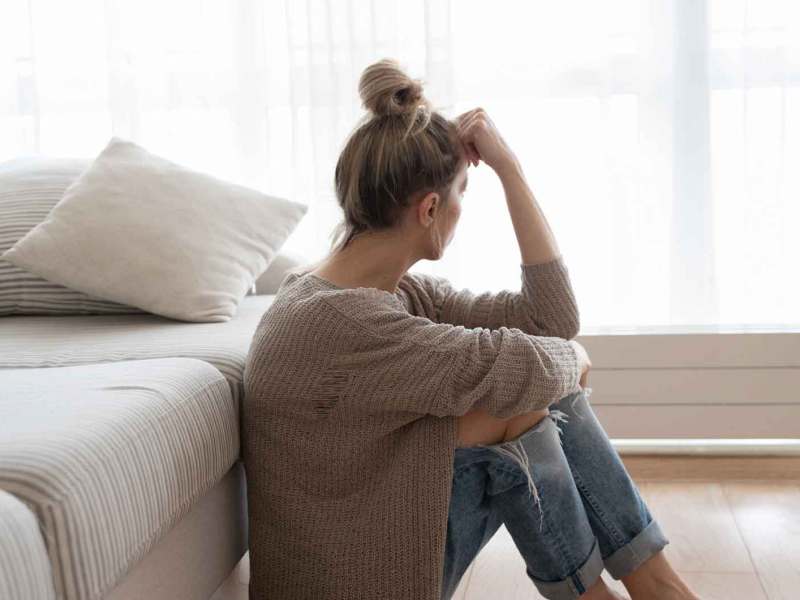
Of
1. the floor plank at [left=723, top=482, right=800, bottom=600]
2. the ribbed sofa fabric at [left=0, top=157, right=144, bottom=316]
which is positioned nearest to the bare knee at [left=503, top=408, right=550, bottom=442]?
the floor plank at [left=723, top=482, right=800, bottom=600]

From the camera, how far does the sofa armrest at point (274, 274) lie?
2475 mm

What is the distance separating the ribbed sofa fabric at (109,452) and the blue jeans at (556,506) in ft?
1.21

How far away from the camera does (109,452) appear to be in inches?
49.1

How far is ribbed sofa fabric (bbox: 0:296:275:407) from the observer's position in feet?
5.82

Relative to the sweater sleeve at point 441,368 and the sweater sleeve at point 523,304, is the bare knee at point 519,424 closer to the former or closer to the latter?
the sweater sleeve at point 441,368

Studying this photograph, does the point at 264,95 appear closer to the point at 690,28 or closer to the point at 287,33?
the point at 287,33

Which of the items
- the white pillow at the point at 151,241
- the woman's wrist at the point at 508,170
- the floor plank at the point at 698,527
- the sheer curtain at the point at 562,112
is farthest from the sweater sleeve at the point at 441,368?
the sheer curtain at the point at 562,112

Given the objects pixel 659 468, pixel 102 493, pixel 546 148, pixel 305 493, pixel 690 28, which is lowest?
pixel 659 468

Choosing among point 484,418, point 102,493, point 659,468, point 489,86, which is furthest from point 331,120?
point 102,493

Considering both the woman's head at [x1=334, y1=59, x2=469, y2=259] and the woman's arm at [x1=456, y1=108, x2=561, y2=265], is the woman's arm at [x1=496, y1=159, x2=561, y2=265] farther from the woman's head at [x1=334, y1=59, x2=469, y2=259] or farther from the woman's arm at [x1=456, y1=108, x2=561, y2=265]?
the woman's head at [x1=334, y1=59, x2=469, y2=259]

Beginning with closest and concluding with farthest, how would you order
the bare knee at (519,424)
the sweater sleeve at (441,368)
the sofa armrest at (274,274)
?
the sweater sleeve at (441,368) → the bare knee at (519,424) → the sofa armrest at (274,274)

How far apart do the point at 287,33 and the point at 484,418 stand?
1593 millimetres

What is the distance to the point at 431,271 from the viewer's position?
9.40 feet

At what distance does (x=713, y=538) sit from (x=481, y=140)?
1.04 metres
